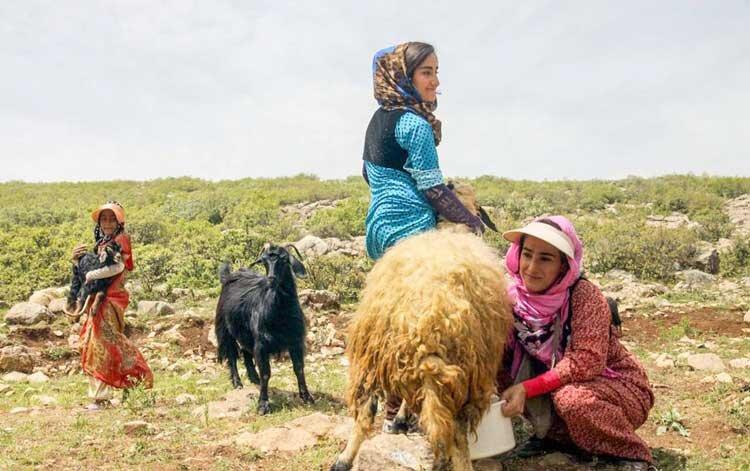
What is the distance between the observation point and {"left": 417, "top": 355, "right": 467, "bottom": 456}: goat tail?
3.08 metres

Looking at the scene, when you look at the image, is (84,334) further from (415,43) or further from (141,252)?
(141,252)

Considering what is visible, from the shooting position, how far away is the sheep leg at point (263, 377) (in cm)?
568

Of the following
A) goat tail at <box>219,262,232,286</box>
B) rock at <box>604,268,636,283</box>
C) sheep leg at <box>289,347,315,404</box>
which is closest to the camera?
sheep leg at <box>289,347,315,404</box>

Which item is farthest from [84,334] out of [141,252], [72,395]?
[141,252]

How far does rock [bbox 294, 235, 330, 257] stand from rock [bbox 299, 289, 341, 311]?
3.08 m

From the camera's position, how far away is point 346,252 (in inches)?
546

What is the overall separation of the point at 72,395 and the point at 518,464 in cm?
475

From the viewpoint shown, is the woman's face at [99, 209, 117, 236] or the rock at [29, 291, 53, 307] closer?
the woman's face at [99, 209, 117, 236]

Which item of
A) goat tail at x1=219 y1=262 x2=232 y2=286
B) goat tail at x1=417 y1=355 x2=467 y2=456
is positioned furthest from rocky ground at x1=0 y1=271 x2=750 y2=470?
goat tail at x1=219 y1=262 x2=232 y2=286

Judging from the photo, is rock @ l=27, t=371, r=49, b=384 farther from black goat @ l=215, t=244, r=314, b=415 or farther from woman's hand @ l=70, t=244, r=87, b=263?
black goat @ l=215, t=244, r=314, b=415

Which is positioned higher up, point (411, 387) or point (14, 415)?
A: point (411, 387)

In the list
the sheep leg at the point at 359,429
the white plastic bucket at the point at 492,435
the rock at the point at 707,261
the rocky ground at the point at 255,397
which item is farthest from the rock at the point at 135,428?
the rock at the point at 707,261

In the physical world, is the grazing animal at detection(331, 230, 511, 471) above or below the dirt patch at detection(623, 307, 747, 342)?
above

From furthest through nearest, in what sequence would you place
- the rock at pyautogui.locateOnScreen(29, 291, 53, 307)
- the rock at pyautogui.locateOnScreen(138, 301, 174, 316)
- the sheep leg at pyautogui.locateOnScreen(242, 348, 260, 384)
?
the rock at pyautogui.locateOnScreen(29, 291, 53, 307) → the rock at pyautogui.locateOnScreen(138, 301, 174, 316) → the sheep leg at pyautogui.locateOnScreen(242, 348, 260, 384)
